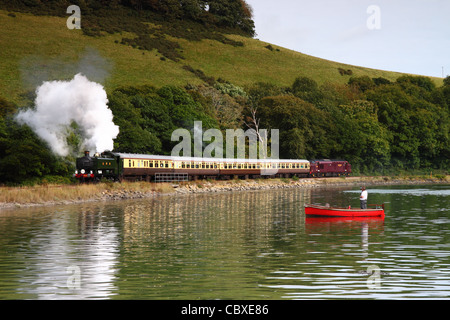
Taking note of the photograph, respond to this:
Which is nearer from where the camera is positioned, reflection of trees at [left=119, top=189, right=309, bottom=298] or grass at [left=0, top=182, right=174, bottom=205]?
reflection of trees at [left=119, top=189, right=309, bottom=298]

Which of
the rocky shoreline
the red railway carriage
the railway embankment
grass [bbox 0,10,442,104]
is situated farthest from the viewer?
grass [bbox 0,10,442,104]

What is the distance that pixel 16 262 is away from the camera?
879 inches

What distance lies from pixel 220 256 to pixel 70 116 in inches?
1618

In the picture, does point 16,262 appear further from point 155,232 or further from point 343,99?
point 343,99

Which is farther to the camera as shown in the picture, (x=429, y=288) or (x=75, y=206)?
(x=75, y=206)

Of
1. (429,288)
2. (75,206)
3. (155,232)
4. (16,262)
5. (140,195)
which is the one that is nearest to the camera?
(429,288)

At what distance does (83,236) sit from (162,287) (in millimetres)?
13613

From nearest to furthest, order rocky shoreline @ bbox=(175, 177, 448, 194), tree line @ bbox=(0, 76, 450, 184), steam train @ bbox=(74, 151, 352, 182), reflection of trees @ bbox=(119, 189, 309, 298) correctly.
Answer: reflection of trees @ bbox=(119, 189, 309, 298), steam train @ bbox=(74, 151, 352, 182), rocky shoreline @ bbox=(175, 177, 448, 194), tree line @ bbox=(0, 76, 450, 184)

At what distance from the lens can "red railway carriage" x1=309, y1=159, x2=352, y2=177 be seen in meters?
103

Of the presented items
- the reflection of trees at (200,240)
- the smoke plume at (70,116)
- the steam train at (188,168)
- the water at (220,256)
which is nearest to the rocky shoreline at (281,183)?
the steam train at (188,168)

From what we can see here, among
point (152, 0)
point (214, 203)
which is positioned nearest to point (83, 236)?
point (214, 203)

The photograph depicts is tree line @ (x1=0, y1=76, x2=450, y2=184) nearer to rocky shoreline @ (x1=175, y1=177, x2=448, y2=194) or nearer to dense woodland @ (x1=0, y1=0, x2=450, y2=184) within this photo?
dense woodland @ (x1=0, y1=0, x2=450, y2=184)

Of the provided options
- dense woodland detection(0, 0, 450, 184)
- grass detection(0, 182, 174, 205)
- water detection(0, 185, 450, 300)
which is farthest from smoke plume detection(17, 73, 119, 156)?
water detection(0, 185, 450, 300)

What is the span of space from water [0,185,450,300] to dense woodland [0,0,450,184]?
18.8m
